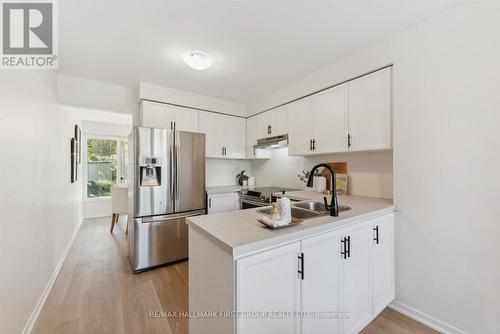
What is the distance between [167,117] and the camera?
3.07 metres

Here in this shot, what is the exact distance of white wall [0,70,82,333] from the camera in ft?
4.26

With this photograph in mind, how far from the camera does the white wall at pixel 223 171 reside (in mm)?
3924

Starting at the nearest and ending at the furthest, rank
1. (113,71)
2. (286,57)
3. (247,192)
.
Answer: (286,57) → (113,71) → (247,192)

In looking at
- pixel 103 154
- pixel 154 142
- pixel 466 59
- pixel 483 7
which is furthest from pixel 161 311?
pixel 103 154

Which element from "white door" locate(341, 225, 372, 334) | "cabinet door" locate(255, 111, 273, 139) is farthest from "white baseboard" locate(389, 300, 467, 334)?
"cabinet door" locate(255, 111, 273, 139)

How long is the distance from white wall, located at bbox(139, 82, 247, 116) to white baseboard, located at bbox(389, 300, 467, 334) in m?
3.39

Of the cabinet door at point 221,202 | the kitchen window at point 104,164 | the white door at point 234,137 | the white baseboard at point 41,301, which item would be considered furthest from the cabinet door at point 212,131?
the kitchen window at point 104,164

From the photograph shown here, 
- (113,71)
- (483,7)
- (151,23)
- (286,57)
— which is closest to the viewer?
(483,7)

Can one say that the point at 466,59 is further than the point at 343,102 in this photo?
No

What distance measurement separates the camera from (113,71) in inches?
101

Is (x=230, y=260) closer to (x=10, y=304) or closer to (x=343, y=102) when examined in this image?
(x=10, y=304)

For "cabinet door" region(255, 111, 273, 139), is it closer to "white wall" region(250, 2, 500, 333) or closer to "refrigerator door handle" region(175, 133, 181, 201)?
A: "refrigerator door handle" region(175, 133, 181, 201)

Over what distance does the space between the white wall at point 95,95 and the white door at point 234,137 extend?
57.1 inches

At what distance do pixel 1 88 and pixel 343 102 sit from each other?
9.09 feet
